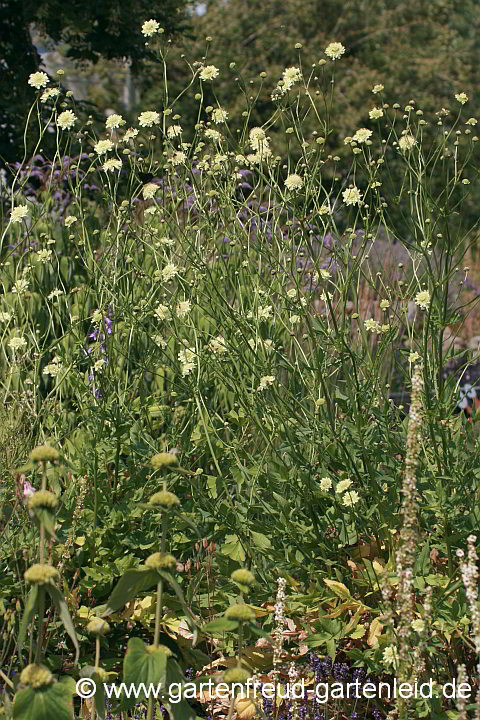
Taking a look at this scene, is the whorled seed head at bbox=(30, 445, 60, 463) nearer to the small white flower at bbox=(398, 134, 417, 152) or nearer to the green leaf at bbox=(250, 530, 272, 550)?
the green leaf at bbox=(250, 530, 272, 550)

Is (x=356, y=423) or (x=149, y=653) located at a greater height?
(x=356, y=423)

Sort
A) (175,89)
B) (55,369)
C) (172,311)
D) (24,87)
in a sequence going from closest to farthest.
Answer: (172,311) → (55,369) → (24,87) → (175,89)

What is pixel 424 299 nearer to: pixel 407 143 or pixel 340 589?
pixel 407 143

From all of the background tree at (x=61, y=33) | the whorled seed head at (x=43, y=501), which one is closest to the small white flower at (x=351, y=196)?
the whorled seed head at (x=43, y=501)

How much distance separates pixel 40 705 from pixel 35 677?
→ 0.04 meters

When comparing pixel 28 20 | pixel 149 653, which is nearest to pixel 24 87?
pixel 28 20

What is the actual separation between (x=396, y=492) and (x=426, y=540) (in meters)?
0.17

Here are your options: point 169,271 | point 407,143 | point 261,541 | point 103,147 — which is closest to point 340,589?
point 261,541

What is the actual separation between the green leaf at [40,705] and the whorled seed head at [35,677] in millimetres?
13

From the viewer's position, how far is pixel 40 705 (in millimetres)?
1500

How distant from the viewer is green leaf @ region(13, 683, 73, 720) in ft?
4.90

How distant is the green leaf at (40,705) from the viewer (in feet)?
4.90

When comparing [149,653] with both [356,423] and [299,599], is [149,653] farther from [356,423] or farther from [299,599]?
[356,423]

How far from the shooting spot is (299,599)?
2.58 meters
